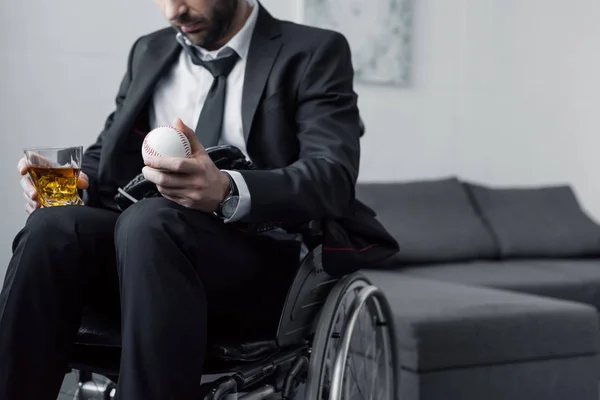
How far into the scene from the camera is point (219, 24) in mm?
1675

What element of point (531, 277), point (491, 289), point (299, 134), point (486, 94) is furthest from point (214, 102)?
point (486, 94)

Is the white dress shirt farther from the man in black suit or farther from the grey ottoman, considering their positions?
the grey ottoman

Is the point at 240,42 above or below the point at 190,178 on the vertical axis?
above

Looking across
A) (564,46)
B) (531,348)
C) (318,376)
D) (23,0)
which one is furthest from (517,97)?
(318,376)

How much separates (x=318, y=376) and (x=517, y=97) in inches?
127

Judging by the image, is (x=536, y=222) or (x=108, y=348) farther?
(x=536, y=222)

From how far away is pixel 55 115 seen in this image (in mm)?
2910

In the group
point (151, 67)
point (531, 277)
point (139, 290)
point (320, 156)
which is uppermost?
point (151, 67)

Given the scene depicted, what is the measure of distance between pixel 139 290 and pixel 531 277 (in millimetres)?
2300

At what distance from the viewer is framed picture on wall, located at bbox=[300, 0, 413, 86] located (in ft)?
12.3

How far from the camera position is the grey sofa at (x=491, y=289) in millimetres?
2303

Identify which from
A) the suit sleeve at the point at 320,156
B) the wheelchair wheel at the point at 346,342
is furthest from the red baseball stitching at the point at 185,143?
the wheelchair wheel at the point at 346,342

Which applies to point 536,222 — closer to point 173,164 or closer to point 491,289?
point 491,289

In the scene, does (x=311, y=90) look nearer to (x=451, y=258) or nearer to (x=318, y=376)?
(x=318, y=376)
